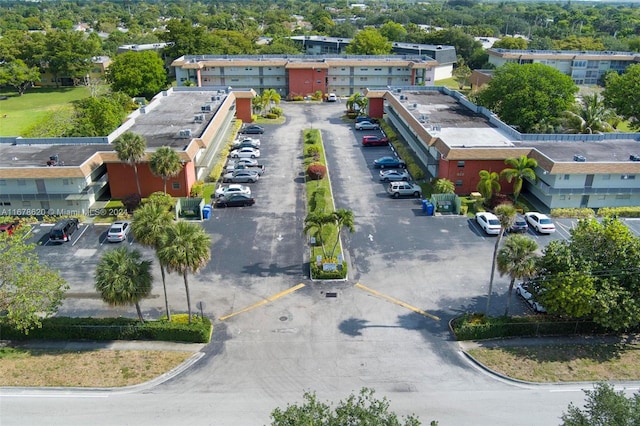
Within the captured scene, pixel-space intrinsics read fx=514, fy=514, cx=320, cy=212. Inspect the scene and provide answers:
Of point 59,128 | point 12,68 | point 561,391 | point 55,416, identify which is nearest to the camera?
point 55,416

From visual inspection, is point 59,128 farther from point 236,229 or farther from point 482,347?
point 482,347

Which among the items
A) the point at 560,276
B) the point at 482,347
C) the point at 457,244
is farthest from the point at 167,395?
the point at 457,244

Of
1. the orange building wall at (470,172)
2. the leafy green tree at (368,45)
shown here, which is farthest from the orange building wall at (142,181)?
the leafy green tree at (368,45)

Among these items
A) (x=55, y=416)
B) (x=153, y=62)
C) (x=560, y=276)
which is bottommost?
(x=55, y=416)

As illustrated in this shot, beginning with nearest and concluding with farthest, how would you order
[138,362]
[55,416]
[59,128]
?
[55,416], [138,362], [59,128]

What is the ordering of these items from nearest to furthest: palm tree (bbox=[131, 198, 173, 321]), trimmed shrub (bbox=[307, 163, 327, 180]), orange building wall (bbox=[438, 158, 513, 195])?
1. palm tree (bbox=[131, 198, 173, 321])
2. orange building wall (bbox=[438, 158, 513, 195])
3. trimmed shrub (bbox=[307, 163, 327, 180])

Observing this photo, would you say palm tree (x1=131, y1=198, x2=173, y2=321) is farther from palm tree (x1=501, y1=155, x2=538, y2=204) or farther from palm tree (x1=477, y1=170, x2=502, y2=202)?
palm tree (x1=501, y1=155, x2=538, y2=204)

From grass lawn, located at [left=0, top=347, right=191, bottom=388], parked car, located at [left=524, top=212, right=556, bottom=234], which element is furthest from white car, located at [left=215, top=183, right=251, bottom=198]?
parked car, located at [left=524, top=212, right=556, bottom=234]
